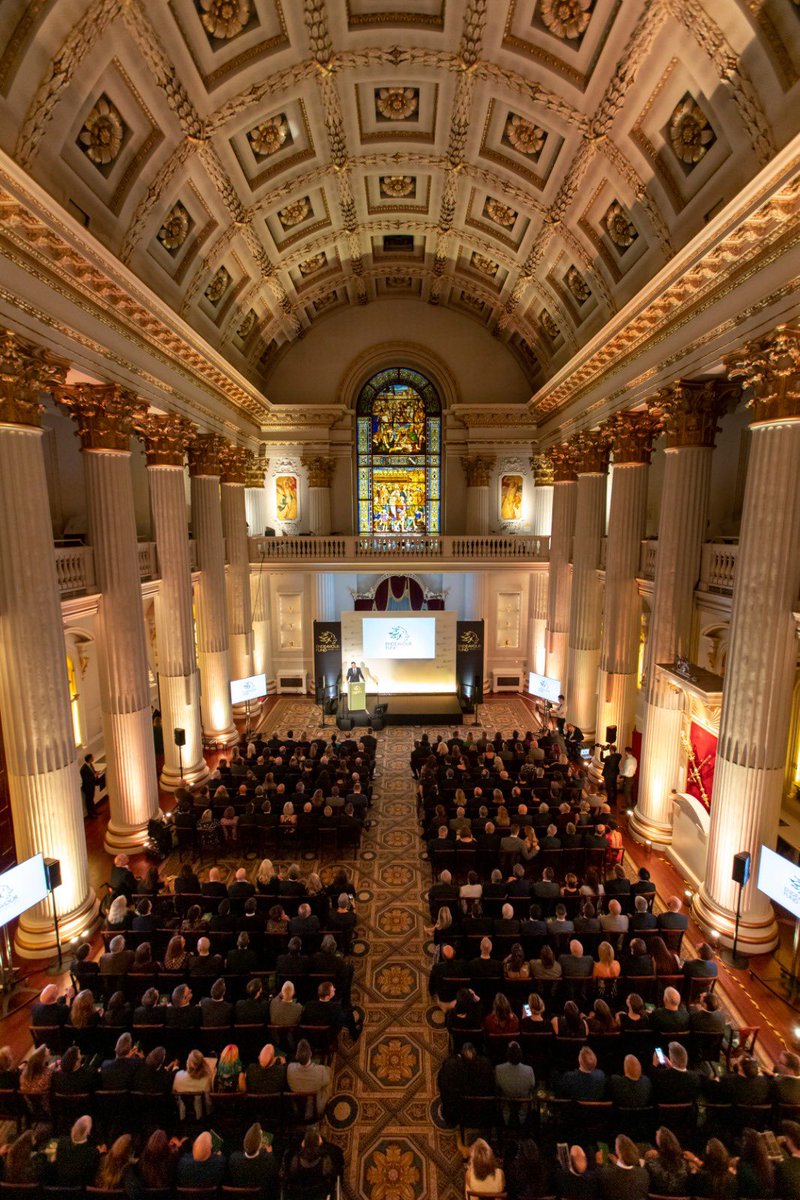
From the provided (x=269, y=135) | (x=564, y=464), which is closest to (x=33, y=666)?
(x=269, y=135)

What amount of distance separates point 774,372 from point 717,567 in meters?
3.70

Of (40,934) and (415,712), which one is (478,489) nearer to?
(415,712)

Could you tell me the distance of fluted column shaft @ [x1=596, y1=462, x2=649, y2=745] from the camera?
41.6 ft

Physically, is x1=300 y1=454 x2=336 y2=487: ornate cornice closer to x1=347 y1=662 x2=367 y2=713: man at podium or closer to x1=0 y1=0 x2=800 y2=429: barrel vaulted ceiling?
x1=0 y1=0 x2=800 y2=429: barrel vaulted ceiling

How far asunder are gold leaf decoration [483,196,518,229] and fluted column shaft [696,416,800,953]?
8772 millimetres

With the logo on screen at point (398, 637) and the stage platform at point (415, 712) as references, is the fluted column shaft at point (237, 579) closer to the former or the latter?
the stage platform at point (415, 712)

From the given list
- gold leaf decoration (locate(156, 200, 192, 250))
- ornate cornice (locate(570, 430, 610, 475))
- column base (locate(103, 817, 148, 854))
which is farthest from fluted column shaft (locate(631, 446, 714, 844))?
gold leaf decoration (locate(156, 200, 192, 250))

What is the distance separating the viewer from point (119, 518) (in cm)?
1010

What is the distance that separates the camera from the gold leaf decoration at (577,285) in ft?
43.2

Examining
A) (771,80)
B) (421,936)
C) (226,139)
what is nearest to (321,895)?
(421,936)

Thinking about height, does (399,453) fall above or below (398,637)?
above

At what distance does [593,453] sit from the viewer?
14.8 metres

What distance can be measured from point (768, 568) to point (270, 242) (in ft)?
41.1

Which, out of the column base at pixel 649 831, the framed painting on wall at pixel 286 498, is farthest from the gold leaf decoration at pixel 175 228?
the column base at pixel 649 831
